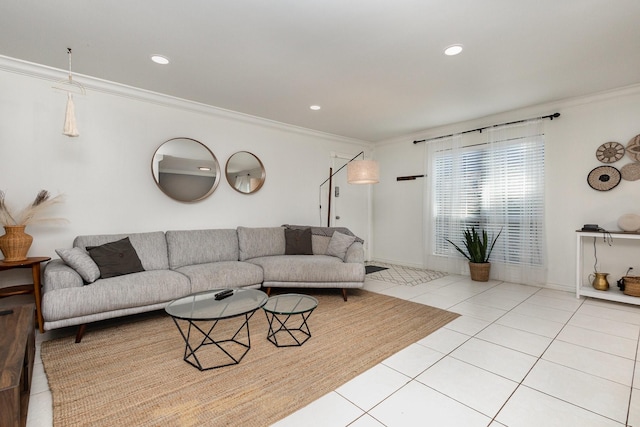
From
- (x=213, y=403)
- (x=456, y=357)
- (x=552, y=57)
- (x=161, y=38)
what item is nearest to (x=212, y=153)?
(x=161, y=38)

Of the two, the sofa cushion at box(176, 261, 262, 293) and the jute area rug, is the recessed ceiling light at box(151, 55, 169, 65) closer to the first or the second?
the sofa cushion at box(176, 261, 262, 293)

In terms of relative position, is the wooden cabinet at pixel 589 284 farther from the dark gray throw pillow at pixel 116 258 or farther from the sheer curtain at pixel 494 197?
the dark gray throw pillow at pixel 116 258

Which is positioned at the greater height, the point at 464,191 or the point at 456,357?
the point at 464,191

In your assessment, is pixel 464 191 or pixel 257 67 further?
pixel 464 191

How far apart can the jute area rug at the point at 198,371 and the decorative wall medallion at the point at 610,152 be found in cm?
281

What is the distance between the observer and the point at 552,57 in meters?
2.73

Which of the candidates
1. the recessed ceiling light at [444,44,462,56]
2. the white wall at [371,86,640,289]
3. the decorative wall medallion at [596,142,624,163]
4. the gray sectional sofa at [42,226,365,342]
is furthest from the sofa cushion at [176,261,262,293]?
the decorative wall medallion at [596,142,624,163]

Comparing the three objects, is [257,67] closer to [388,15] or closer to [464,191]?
[388,15]

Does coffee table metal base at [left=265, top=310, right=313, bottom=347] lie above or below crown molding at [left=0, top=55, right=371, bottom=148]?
below

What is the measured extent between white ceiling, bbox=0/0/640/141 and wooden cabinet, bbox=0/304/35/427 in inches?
83.6

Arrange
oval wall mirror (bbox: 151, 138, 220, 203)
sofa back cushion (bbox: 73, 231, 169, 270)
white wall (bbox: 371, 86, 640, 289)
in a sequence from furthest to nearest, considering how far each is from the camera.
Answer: oval wall mirror (bbox: 151, 138, 220, 203)
white wall (bbox: 371, 86, 640, 289)
sofa back cushion (bbox: 73, 231, 169, 270)

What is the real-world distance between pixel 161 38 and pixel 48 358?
2633mm

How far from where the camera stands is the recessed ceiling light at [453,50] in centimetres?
254

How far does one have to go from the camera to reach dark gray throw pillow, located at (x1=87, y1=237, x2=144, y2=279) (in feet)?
9.14
